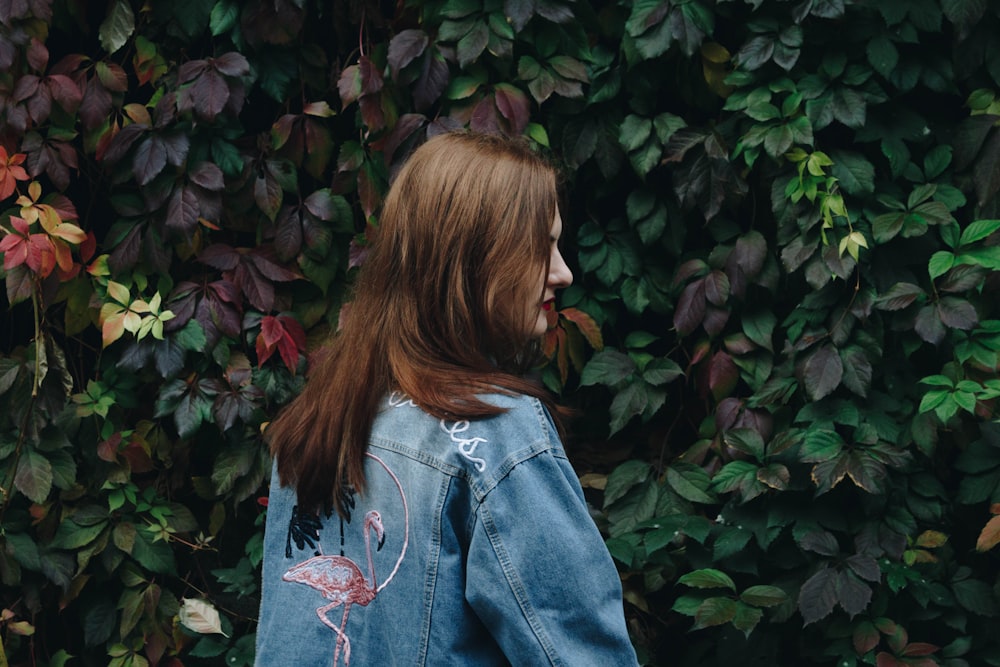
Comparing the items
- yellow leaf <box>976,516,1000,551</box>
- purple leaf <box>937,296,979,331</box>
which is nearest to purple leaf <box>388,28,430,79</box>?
purple leaf <box>937,296,979,331</box>

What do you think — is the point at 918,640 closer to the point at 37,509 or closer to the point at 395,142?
the point at 395,142

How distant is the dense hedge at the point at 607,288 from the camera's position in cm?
220

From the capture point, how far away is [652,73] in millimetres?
2369

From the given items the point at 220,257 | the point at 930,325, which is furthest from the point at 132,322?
the point at 930,325

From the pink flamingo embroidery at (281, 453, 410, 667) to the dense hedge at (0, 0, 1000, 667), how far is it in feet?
3.43

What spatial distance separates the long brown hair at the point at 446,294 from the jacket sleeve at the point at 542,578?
15 cm

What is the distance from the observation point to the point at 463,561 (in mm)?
1302

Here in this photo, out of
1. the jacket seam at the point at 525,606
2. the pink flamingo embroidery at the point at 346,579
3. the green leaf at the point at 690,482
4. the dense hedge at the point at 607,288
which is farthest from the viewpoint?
the green leaf at the point at 690,482

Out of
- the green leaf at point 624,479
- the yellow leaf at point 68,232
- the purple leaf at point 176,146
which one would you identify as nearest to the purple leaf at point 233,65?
the purple leaf at point 176,146

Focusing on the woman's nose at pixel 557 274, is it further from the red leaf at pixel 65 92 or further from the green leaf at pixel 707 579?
the red leaf at pixel 65 92

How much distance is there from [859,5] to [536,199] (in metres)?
1.20

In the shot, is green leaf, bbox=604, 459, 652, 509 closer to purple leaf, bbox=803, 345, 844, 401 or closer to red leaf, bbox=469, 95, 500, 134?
purple leaf, bbox=803, 345, 844, 401

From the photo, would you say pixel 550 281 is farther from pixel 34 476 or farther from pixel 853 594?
pixel 34 476

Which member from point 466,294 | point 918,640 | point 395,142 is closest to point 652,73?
point 395,142
